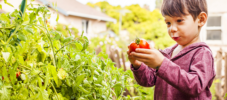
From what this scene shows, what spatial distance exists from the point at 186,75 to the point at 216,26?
625 cm

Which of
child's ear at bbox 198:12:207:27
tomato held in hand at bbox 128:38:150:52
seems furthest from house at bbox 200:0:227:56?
tomato held in hand at bbox 128:38:150:52

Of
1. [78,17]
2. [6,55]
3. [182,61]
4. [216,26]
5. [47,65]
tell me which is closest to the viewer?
[6,55]

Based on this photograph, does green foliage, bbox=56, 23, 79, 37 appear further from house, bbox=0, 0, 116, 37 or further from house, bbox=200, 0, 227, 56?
house, bbox=200, 0, 227, 56

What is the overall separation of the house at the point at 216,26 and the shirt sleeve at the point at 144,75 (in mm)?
5538

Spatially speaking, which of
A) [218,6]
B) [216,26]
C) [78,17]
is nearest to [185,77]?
[218,6]

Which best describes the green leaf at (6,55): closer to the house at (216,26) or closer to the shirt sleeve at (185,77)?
the shirt sleeve at (185,77)

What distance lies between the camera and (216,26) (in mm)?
6195

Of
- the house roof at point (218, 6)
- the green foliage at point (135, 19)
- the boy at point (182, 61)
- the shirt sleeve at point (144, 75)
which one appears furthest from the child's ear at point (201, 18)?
the green foliage at point (135, 19)

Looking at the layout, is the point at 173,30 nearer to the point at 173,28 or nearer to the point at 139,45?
the point at 173,28

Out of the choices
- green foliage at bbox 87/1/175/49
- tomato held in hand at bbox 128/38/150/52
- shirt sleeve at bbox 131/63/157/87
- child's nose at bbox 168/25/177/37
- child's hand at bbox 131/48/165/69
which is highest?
green foliage at bbox 87/1/175/49

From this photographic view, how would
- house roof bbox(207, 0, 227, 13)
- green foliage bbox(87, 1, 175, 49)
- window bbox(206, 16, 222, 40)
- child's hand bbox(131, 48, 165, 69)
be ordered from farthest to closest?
green foliage bbox(87, 1, 175, 49) < window bbox(206, 16, 222, 40) < house roof bbox(207, 0, 227, 13) < child's hand bbox(131, 48, 165, 69)

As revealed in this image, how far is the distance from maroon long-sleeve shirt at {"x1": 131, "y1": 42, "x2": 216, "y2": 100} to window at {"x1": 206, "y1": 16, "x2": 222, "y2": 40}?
230 inches

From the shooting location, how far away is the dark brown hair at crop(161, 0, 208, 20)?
0.80m

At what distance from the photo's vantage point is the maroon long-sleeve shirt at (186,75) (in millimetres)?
683
